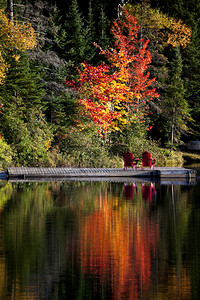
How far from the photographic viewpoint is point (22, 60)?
3784 cm

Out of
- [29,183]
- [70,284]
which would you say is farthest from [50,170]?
[70,284]

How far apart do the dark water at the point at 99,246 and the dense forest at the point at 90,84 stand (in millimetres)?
12934

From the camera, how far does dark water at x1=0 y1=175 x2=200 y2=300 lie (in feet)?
32.4

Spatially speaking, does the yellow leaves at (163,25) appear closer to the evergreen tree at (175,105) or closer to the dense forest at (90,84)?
the dense forest at (90,84)

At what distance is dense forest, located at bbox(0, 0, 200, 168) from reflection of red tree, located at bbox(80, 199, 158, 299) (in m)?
17.7

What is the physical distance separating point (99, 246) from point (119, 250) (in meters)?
0.57

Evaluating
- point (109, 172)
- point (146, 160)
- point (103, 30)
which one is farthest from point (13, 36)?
point (103, 30)

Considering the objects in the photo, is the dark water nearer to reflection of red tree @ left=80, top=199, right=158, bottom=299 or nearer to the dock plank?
reflection of red tree @ left=80, top=199, right=158, bottom=299

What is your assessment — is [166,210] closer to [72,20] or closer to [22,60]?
[22,60]

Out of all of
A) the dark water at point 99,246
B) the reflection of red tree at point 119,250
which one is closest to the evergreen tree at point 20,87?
the dark water at point 99,246

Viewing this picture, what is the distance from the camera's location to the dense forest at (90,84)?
36.0m

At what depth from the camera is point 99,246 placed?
13141 millimetres

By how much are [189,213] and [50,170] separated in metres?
14.8

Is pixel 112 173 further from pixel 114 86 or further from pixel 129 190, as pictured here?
pixel 114 86
